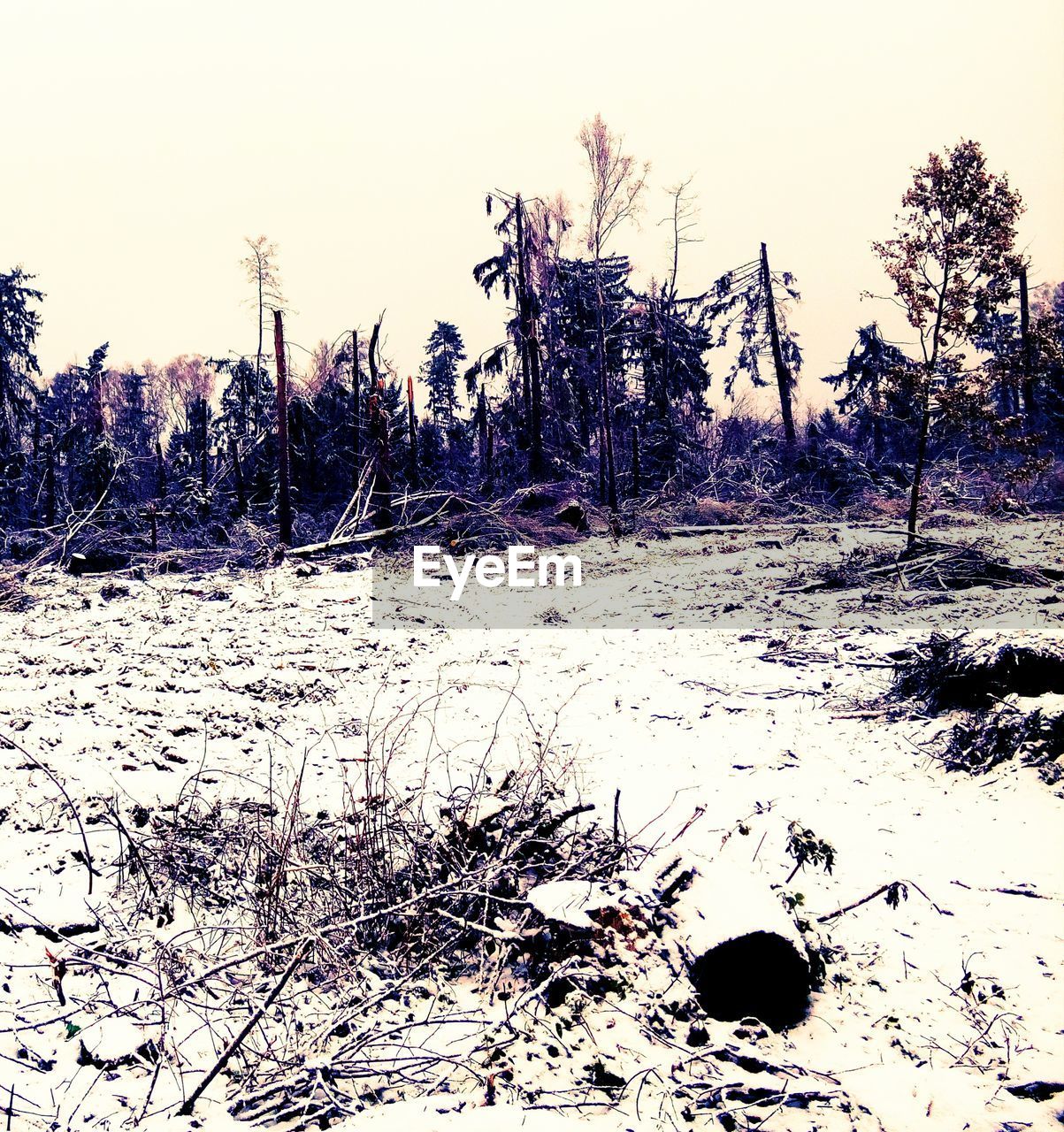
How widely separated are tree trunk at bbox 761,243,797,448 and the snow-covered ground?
11.6 meters

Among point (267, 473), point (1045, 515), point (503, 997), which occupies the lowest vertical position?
point (503, 997)

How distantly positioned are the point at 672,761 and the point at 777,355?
21.0 metres

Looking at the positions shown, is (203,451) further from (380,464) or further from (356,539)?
(356,539)

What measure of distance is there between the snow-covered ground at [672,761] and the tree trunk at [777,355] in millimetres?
11594

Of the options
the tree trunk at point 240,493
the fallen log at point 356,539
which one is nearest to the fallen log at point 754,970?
the fallen log at point 356,539

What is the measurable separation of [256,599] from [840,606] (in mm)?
9286

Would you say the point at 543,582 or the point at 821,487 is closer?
the point at 543,582

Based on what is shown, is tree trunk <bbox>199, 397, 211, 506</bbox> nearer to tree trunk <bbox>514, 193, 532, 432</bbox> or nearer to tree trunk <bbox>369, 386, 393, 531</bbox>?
tree trunk <bbox>369, 386, 393, 531</bbox>

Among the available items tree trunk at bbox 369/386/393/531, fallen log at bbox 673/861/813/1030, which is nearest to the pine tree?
tree trunk at bbox 369/386/393/531

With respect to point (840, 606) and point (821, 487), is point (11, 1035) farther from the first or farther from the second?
point (821, 487)

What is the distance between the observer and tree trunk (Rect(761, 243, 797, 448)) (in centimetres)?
2366

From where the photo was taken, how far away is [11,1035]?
9.13 ft

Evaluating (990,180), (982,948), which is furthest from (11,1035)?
(990,180)

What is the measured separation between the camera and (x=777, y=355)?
23.8m
